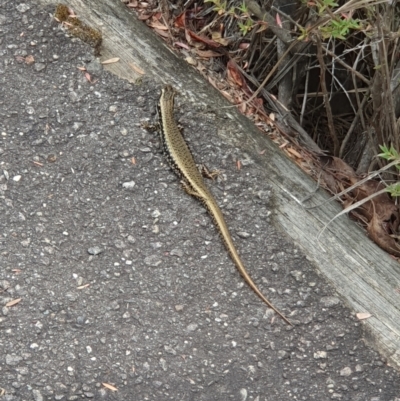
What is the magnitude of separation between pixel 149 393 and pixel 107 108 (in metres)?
1.61

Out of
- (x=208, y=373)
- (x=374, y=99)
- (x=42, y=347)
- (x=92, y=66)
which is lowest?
(x=42, y=347)

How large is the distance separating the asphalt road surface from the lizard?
0.17 feet

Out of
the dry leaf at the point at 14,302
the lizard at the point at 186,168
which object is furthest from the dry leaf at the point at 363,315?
the dry leaf at the point at 14,302

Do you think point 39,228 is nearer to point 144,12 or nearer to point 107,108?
point 107,108

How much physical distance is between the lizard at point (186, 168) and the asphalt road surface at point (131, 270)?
0.17ft

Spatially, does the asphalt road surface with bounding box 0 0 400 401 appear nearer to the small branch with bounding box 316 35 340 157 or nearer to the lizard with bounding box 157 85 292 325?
the lizard with bounding box 157 85 292 325

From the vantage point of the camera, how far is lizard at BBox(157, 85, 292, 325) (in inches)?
140

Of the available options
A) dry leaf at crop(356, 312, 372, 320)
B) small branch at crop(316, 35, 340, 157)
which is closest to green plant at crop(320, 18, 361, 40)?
small branch at crop(316, 35, 340, 157)

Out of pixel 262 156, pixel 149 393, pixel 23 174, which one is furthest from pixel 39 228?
pixel 262 156

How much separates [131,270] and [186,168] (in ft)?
2.08

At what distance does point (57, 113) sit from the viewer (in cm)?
392

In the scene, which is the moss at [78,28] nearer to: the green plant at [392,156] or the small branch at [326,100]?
the small branch at [326,100]

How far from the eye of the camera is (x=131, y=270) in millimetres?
3502

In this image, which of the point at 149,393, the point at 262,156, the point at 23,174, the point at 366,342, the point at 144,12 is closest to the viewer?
the point at 149,393
